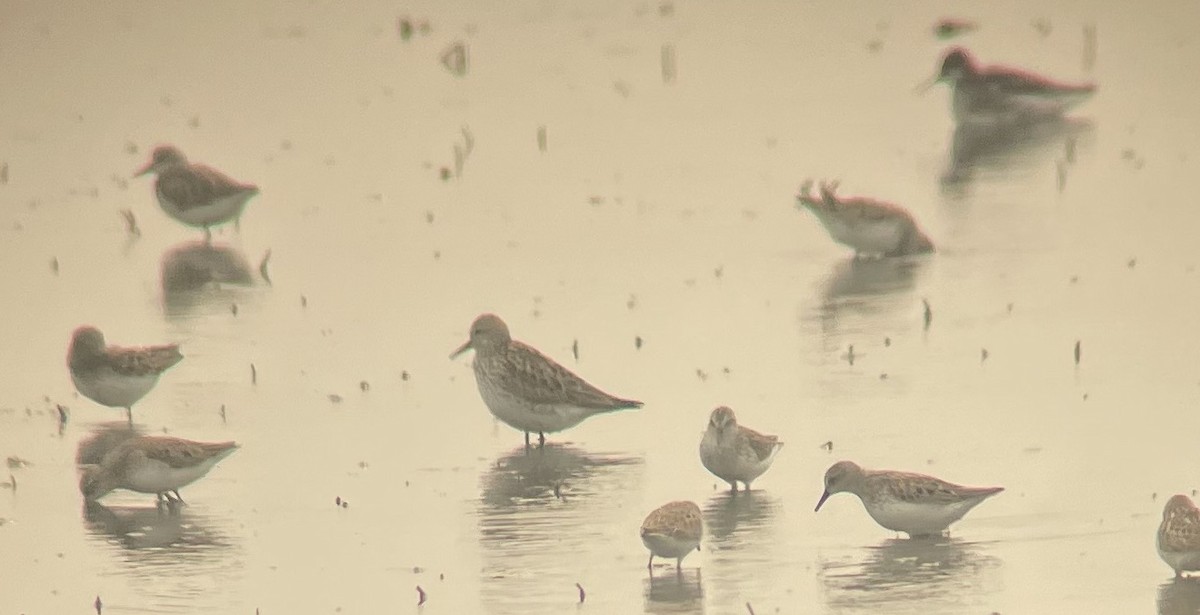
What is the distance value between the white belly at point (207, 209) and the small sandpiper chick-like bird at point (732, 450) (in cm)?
744

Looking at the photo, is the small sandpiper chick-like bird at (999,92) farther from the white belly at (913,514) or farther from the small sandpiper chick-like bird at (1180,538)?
the small sandpiper chick-like bird at (1180,538)

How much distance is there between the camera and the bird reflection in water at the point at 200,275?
16.4 meters

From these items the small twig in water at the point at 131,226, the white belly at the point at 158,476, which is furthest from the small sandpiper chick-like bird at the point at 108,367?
the small twig in water at the point at 131,226

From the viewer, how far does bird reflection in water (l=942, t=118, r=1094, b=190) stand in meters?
20.1

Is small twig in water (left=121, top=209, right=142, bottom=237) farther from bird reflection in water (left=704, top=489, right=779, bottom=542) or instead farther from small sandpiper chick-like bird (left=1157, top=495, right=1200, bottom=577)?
small sandpiper chick-like bird (left=1157, top=495, right=1200, bottom=577)

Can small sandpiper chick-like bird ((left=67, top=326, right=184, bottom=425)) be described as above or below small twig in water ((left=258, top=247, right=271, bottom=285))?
below

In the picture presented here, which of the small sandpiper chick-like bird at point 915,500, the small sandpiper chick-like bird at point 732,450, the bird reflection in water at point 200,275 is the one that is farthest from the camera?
the bird reflection in water at point 200,275

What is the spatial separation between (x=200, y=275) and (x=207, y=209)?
1033mm

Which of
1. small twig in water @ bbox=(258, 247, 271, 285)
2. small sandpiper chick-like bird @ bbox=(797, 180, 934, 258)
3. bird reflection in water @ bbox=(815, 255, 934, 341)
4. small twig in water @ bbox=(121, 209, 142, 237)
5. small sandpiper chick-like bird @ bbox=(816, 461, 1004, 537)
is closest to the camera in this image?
small sandpiper chick-like bird @ bbox=(816, 461, 1004, 537)

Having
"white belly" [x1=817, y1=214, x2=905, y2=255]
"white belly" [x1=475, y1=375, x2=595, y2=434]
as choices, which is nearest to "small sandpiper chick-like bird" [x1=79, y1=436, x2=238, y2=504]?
"white belly" [x1=475, y1=375, x2=595, y2=434]

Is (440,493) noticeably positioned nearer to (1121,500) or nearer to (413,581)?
(413,581)

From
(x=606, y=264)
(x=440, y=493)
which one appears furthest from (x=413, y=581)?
(x=606, y=264)

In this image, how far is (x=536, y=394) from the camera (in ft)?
41.1

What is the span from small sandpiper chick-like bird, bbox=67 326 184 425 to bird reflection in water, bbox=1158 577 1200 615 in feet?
19.8
